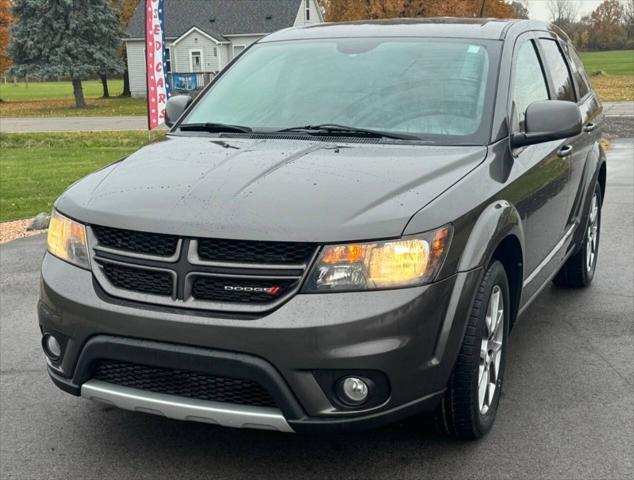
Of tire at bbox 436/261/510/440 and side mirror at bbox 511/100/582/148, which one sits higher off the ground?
side mirror at bbox 511/100/582/148

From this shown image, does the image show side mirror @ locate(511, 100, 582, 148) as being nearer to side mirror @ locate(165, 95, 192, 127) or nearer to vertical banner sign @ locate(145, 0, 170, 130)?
side mirror @ locate(165, 95, 192, 127)

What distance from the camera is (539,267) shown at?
4.33 meters

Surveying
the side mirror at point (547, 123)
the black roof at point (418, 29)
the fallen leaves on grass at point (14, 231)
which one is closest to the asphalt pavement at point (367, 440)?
the side mirror at point (547, 123)

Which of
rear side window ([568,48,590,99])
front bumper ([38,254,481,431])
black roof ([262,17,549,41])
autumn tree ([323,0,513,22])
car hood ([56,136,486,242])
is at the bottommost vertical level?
front bumper ([38,254,481,431])

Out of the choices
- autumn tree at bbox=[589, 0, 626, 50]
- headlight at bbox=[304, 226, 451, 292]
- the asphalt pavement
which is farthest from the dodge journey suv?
autumn tree at bbox=[589, 0, 626, 50]

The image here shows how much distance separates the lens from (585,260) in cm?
583

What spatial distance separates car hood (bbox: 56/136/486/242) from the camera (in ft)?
9.47

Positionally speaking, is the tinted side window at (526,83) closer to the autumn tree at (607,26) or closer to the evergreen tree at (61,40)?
the evergreen tree at (61,40)

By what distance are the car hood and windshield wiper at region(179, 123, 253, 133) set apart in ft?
0.98

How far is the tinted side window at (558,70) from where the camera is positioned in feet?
16.2

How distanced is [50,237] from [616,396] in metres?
2.83

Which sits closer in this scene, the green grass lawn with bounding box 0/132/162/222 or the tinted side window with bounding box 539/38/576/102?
the tinted side window with bounding box 539/38/576/102

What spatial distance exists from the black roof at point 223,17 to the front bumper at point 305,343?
48351mm

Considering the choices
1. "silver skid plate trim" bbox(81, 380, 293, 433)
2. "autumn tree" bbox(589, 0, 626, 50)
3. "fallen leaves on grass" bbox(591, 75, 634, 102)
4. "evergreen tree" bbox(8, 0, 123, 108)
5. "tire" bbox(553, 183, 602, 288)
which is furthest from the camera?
"autumn tree" bbox(589, 0, 626, 50)
